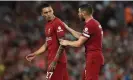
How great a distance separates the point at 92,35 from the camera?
12.2m

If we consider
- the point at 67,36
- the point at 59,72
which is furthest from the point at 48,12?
the point at 67,36

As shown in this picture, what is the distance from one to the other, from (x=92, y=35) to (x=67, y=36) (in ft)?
26.5

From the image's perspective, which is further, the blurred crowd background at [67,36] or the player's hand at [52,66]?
the blurred crowd background at [67,36]

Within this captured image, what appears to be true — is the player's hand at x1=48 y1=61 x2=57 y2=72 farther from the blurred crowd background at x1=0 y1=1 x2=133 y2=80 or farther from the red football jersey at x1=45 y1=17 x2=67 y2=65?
the blurred crowd background at x1=0 y1=1 x2=133 y2=80

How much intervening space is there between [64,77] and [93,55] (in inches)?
39.8

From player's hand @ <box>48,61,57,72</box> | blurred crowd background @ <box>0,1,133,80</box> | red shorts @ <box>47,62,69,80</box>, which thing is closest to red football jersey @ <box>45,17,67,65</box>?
red shorts @ <box>47,62,69,80</box>

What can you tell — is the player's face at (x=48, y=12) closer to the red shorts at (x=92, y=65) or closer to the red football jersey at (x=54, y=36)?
the red football jersey at (x=54, y=36)

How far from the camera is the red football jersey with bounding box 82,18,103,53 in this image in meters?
12.1

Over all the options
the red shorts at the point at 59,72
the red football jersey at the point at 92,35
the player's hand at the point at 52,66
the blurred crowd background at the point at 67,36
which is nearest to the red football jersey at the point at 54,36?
the red shorts at the point at 59,72

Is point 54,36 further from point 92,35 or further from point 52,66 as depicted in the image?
point 92,35

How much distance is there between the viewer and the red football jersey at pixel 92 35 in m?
12.1

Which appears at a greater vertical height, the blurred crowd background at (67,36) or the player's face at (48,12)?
the player's face at (48,12)

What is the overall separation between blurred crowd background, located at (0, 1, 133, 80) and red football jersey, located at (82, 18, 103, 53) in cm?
589

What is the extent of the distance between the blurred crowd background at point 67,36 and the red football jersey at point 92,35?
19.3 feet
